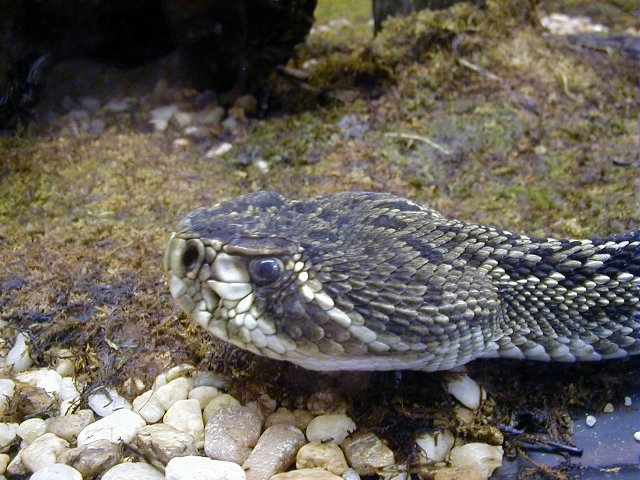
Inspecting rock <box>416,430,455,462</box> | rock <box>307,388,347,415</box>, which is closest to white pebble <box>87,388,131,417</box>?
rock <box>307,388,347,415</box>

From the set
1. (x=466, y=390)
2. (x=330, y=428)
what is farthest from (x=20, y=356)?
(x=466, y=390)

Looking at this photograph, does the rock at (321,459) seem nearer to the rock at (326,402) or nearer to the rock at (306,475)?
the rock at (306,475)

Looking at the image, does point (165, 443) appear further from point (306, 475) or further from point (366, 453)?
point (366, 453)

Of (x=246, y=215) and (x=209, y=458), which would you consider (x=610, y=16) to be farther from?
(x=209, y=458)

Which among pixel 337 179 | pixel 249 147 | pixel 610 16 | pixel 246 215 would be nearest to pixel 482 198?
pixel 337 179

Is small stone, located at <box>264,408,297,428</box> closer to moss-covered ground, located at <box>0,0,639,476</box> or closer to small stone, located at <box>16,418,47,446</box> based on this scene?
moss-covered ground, located at <box>0,0,639,476</box>

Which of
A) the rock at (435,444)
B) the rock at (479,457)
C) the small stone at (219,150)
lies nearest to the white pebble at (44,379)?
the rock at (435,444)
